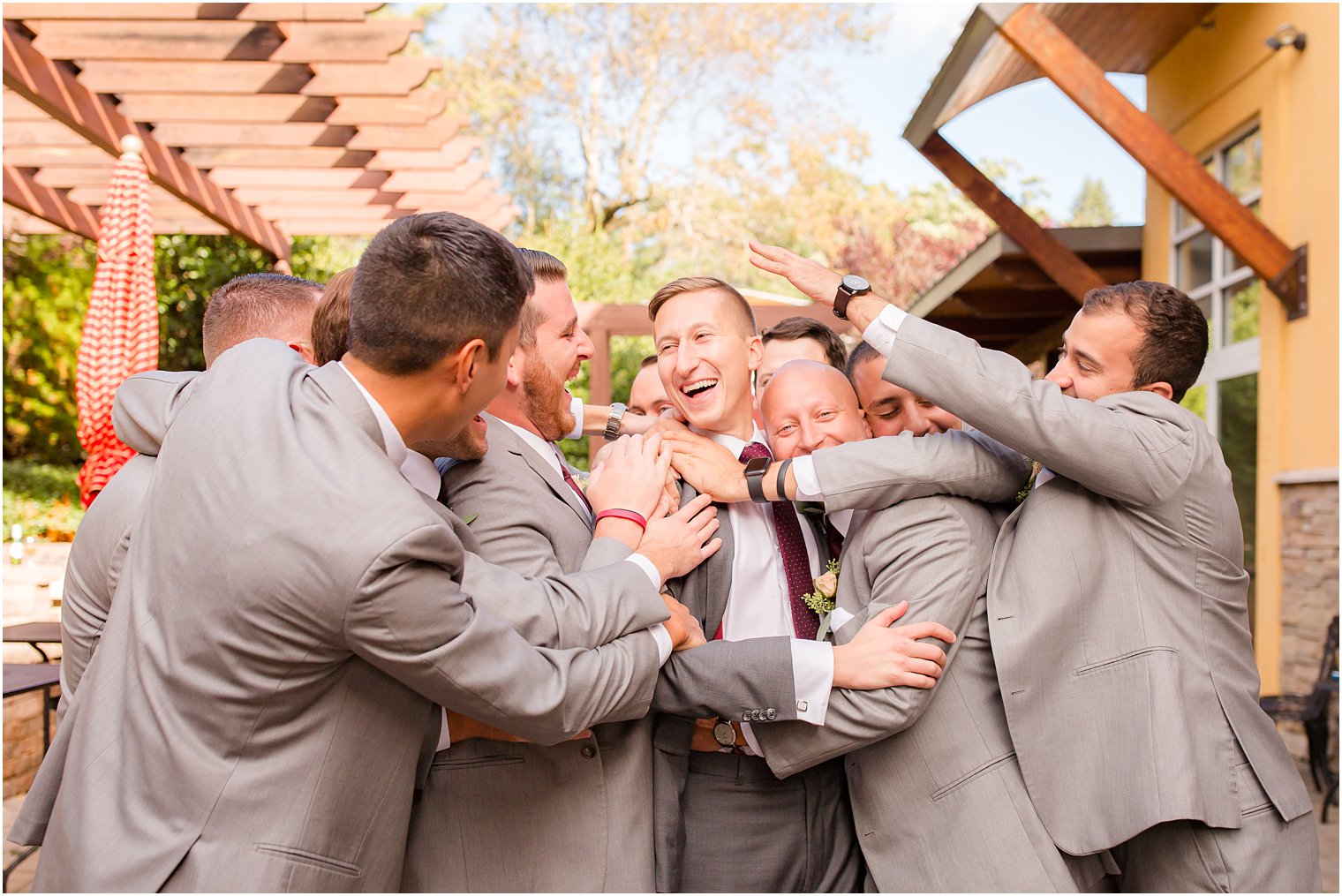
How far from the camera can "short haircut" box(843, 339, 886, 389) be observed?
8.91ft

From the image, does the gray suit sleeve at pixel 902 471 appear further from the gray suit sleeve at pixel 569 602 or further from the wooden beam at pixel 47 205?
the wooden beam at pixel 47 205

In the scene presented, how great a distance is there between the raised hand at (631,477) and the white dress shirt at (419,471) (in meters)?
0.15

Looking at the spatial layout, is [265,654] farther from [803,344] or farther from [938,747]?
[803,344]

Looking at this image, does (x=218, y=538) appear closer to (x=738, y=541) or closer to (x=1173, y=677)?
(x=738, y=541)

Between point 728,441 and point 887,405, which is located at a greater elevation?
point 887,405

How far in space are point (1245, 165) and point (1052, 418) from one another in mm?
7524

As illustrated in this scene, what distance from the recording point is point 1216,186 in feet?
23.1

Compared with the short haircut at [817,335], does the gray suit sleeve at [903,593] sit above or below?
below

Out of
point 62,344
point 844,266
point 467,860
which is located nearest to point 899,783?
point 467,860

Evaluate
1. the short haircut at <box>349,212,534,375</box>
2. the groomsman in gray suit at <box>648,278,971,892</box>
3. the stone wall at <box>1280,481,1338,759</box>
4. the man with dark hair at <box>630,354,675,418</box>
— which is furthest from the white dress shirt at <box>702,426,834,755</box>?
the stone wall at <box>1280,481,1338,759</box>

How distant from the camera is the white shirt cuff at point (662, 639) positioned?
2.09 m

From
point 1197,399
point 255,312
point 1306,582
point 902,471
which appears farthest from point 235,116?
point 1197,399

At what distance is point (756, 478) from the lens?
248 centimetres

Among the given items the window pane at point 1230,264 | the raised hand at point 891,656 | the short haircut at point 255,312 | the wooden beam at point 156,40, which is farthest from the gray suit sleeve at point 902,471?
the window pane at point 1230,264
